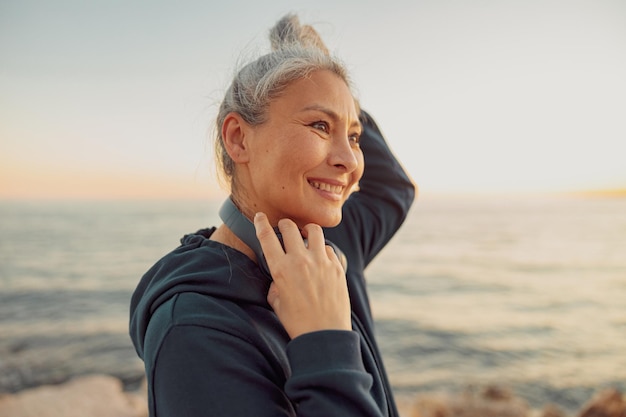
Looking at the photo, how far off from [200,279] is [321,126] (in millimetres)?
562

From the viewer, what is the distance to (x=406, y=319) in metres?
10.4

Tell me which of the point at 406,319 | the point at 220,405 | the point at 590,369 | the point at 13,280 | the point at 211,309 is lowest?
the point at 13,280

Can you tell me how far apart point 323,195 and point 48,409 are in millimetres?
5593

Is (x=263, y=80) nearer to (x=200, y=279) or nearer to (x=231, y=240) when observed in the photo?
(x=231, y=240)

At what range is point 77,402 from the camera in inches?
223

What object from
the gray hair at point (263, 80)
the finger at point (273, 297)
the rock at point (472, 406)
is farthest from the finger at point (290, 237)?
the rock at point (472, 406)

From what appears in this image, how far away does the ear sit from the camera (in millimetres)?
1470

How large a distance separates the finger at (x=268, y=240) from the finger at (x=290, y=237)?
0.07ft

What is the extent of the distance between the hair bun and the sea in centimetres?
72

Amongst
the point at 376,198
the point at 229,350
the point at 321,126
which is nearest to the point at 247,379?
the point at 229,350

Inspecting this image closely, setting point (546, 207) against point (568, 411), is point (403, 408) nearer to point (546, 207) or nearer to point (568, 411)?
point (568, 411)

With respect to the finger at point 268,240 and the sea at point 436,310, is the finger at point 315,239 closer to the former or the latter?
the finger at point 268,240

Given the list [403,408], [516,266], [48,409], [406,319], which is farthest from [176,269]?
[516,266]

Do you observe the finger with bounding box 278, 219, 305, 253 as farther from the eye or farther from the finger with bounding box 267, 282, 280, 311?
the eye
